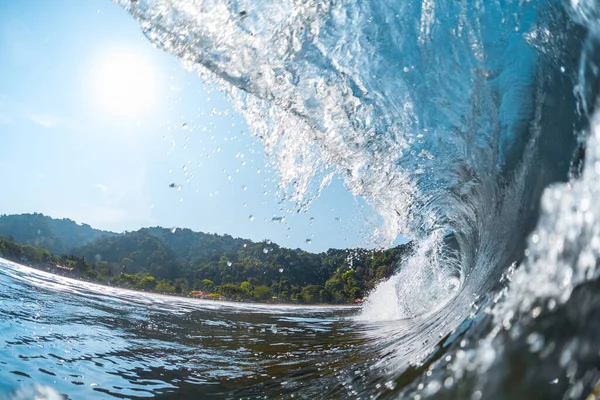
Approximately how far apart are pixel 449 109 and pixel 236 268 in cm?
6505

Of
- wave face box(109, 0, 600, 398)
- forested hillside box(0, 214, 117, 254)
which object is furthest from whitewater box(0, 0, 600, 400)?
forested hillside box(0, 214, 117, 254)

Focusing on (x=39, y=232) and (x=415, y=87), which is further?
(x=39, y=232)

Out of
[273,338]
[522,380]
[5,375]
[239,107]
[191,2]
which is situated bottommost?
[273,338]

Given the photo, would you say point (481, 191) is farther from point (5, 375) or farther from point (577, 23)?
point (5, 375)

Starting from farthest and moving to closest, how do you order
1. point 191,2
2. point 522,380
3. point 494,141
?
point 191,2 → point 494,141 → point 522,380

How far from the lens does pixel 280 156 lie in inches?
257

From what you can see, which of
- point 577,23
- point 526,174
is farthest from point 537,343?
point 526,174

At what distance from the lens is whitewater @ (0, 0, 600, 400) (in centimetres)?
127

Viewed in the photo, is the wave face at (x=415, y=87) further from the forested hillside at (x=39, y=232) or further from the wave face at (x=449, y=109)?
the forested hillside at (x=39, y=232)

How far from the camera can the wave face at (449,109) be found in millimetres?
1515

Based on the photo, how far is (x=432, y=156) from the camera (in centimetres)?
496

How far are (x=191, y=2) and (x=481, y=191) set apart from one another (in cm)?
447

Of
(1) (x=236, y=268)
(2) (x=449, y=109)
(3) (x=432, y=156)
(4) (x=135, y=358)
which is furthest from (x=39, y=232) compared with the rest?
(2) (x=449, y=109)

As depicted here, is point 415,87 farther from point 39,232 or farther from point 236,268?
point 39,232
